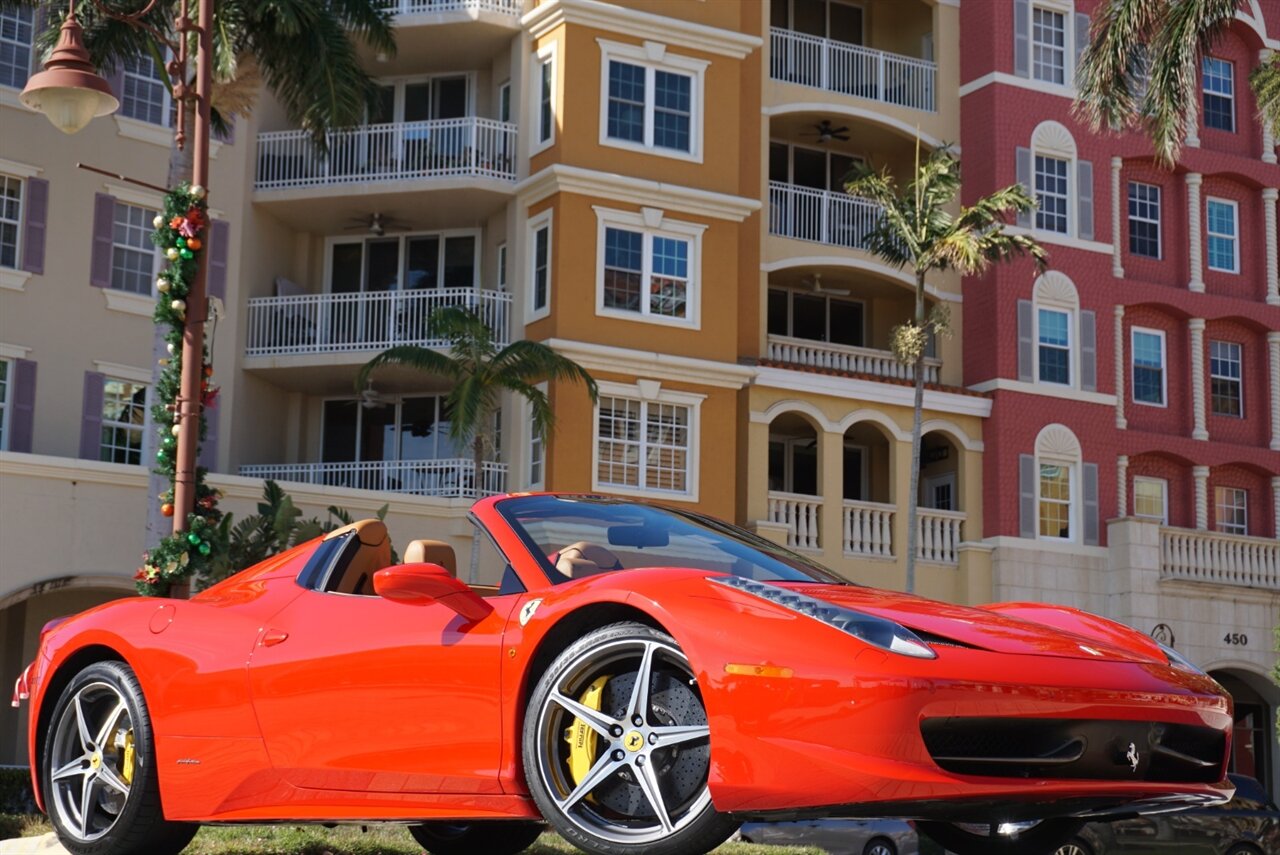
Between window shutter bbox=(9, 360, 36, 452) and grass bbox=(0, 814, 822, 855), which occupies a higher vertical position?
window shutter bbox=(9, 360, 36, 452)

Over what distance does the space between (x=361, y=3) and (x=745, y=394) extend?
1049 centimetres

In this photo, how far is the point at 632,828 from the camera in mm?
5840

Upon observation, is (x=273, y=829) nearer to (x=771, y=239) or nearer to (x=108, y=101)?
(x=108, y=101)

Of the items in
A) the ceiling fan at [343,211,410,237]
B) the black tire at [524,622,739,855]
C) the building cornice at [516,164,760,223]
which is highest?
the building cornice at [516,164,760,223]

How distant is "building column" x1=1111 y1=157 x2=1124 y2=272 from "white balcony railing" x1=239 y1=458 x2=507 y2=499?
14.6 m

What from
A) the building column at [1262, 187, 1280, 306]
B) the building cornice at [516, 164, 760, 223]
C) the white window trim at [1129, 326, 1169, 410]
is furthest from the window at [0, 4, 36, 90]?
the building column at [1262, 187, 1280, 306]

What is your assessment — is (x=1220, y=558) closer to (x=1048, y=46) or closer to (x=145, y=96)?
(x=1048, y=46)

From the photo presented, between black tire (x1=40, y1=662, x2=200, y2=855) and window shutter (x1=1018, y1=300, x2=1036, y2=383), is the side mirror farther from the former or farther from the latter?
window shutter (x1=1018, y1=300, x2=1036, y2=383)

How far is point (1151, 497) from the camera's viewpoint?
38719mm

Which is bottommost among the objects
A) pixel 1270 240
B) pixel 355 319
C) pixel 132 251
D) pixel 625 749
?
pixel 625 749

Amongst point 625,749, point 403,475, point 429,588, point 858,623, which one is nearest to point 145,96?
point 403,475

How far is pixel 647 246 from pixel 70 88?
20.2 m

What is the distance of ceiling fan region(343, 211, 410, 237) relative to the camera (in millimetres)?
35031

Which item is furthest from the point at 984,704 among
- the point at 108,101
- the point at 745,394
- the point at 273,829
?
the point at 745,394
